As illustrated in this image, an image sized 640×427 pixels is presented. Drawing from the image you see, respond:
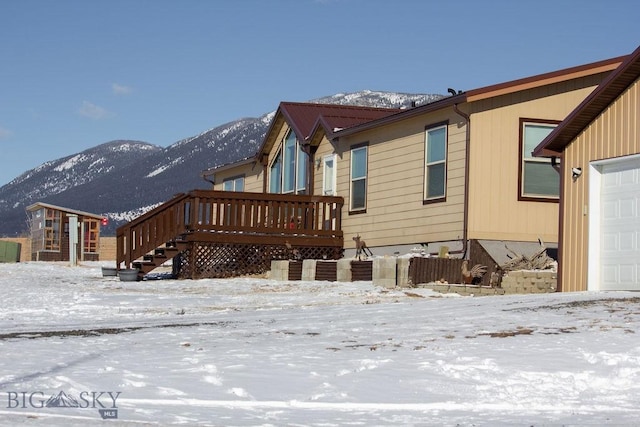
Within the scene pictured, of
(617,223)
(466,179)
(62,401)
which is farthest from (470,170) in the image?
(62,401)

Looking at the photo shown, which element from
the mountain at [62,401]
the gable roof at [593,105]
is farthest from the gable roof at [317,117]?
the mountain at [62,401]

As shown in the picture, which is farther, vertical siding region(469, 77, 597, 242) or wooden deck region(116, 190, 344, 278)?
wooden deck region(116, 190, 344, 278)

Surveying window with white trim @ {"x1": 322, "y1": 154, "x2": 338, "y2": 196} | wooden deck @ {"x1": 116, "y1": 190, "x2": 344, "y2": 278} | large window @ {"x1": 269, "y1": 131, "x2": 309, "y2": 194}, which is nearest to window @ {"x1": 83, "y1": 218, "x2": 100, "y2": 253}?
large window @ {"x1": 269, "y1": 131, "x2": 309, "y2": 194}

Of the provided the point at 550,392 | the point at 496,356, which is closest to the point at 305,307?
the point at 496,356

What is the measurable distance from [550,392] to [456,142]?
523 inches

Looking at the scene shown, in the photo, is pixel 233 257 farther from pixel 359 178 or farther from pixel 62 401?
pixel 62 401

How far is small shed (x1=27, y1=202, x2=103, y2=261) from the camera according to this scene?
5153cm

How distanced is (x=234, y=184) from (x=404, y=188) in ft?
39.8

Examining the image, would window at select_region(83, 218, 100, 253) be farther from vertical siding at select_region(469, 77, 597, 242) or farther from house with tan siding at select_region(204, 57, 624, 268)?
vertical siding at select_region(469, 77, 597, 242)

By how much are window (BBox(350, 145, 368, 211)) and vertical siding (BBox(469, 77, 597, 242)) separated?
15.2 ft

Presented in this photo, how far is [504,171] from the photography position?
21750 millimetres

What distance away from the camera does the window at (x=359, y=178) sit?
25922mm

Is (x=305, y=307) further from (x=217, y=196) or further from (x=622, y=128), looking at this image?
(x=217, y=196)

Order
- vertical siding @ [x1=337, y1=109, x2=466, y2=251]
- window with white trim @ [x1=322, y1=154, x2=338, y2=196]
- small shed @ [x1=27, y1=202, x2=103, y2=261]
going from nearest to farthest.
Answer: vertical siding @ [x1=337, y1=109, x2=466, y2=251]
window with white trim @ [x1=322, y1=154, x2=338, y2=196]
small shed @ [x1=27, y1=202, x2=103, y2=261]
